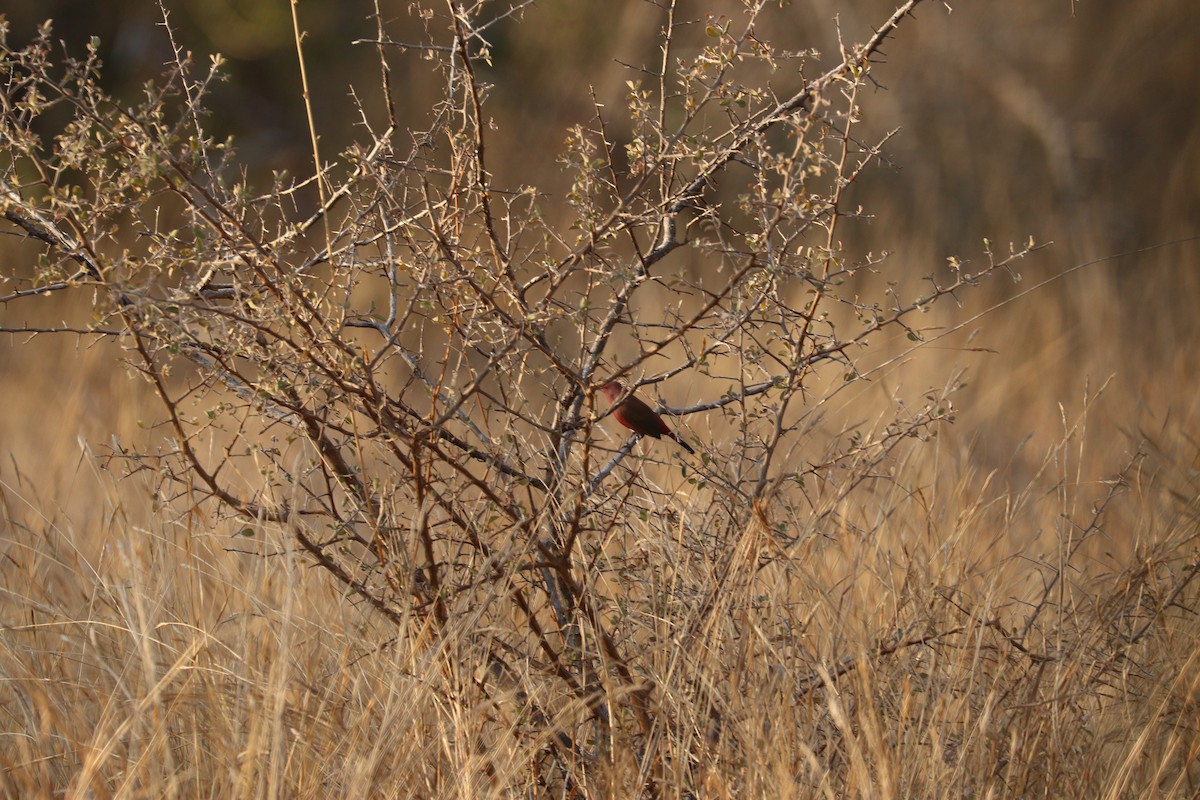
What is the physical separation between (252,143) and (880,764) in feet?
30.1

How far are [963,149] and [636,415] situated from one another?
6.84 meters

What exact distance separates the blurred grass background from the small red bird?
6.53 feet

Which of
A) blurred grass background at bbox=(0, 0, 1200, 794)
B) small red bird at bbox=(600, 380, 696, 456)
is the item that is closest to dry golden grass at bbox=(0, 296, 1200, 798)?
small red bird at bbox=(600, 380, 696, 456)

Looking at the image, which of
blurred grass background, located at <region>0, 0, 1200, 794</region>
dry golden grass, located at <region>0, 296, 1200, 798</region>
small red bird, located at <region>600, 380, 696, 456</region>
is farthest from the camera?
blurred grass background, located at <region>0, 0, 1200, 794</region>

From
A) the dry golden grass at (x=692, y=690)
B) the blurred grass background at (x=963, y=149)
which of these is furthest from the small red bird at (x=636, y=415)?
the blurred grass background at (x=963, y=149)

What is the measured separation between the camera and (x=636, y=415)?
2330mm

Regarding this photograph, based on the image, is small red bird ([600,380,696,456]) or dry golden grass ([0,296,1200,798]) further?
small red bird ([600,380,696,456])

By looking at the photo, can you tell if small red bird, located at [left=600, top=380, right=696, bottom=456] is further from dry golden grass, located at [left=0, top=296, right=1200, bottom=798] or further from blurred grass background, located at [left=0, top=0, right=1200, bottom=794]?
blurred grass background, located at [left=0, top=0, right=1200, bottom=794]

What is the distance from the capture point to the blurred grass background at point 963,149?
218 inches

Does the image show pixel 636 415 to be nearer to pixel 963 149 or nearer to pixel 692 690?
pixel 692 690

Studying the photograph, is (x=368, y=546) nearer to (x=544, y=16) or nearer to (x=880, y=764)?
(x=880, y=764)

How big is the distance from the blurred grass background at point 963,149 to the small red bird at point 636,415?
199 centimetres

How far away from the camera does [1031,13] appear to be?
852cm

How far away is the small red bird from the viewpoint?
2.29 m
